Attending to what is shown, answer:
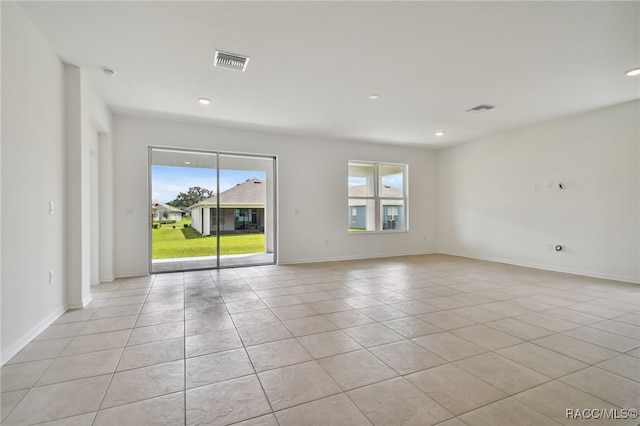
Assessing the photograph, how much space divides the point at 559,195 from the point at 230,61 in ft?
19.3

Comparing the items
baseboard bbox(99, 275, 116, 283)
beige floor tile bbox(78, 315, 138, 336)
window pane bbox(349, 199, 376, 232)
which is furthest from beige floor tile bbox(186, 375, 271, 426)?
window pane bbox(349, 199, 376, 232)

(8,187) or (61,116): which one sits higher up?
(61,116)

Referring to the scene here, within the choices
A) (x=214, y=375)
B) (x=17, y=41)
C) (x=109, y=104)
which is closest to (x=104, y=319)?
(x=214, y=375)

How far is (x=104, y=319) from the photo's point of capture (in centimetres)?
310

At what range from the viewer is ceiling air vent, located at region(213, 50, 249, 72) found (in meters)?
3.16

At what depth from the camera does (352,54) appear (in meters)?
3.15

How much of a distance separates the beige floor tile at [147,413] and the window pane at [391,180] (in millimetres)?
6556

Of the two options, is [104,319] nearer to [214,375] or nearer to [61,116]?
[214,375]

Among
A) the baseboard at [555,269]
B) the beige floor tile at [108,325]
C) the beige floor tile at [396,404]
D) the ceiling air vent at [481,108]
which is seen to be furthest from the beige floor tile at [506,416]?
the baseboard at [555,269]

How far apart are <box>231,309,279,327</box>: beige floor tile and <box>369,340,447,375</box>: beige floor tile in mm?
1183

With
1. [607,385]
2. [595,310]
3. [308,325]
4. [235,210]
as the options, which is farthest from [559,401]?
[235,210]

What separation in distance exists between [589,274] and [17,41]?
787 centimetres

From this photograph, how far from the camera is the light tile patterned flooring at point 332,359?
1680mm

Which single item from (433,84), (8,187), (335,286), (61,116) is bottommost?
(335,286)
